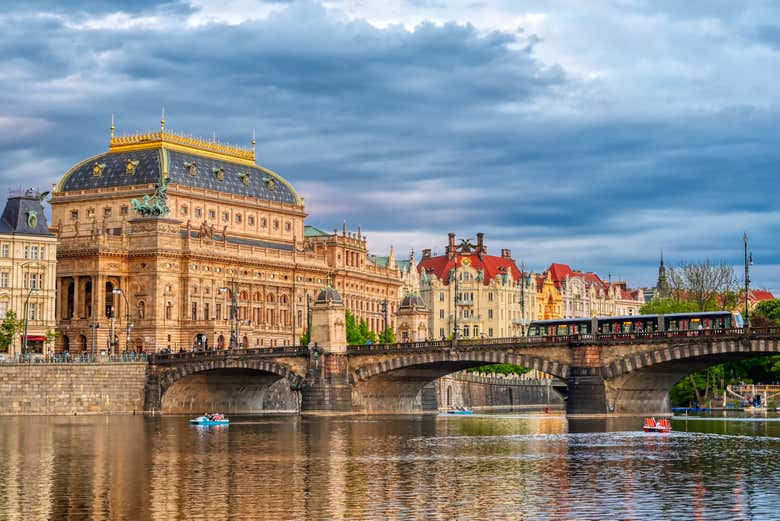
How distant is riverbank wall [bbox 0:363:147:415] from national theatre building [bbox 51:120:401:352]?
17.3 metres

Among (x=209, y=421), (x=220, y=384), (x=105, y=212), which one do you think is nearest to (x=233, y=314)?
(x=220, y=384)

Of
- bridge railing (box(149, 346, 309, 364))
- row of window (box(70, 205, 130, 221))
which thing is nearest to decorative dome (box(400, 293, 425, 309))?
bridge railing (box(149, 346, 309, 364))

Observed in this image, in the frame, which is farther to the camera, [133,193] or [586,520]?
[133,193]

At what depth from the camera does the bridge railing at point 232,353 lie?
139500mm

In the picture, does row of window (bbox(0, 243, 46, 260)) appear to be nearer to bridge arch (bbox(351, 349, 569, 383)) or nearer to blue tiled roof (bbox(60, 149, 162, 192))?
blue tiled roof (bbox(60, 149, 162, 192))

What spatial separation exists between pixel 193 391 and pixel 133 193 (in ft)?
152

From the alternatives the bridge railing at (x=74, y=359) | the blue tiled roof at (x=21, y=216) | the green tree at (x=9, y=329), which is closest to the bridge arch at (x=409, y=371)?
the bridge railing at (x=74, y=359)

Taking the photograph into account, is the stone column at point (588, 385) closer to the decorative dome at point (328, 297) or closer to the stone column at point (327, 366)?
the stone column at point (327, 366)

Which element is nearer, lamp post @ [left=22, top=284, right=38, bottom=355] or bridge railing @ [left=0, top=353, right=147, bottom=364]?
bridge railing @ [left=0, top=353, right=147, bottom=364]

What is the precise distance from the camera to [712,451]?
82.0 m

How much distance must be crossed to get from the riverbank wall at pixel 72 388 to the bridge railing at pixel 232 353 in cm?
219

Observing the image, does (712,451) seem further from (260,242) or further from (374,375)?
(260,242)

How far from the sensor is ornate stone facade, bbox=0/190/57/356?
511 feet

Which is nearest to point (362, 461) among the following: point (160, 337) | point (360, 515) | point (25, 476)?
point (25, 476)
